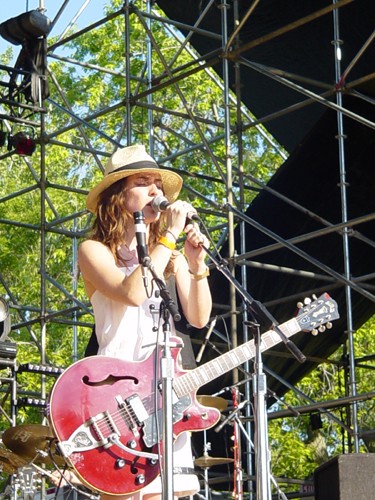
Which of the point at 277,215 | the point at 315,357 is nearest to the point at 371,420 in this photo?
the point at 315,357

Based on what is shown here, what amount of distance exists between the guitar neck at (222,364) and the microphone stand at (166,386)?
216 millimetres

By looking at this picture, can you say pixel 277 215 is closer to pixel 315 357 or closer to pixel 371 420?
pixel 315 357

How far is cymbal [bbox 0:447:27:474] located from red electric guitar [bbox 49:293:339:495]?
10.5 feet

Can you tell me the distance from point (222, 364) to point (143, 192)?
70cm

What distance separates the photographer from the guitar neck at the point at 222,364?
3.99 m

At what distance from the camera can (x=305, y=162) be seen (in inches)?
393

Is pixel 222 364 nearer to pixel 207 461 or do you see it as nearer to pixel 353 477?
pixel 353 477

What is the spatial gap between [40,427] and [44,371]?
879 mm

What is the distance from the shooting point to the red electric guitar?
3885mm

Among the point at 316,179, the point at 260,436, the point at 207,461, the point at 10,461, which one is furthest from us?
the point at 316,179

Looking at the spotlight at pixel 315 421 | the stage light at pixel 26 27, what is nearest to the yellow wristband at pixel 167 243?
the stage light at pixel 26 27

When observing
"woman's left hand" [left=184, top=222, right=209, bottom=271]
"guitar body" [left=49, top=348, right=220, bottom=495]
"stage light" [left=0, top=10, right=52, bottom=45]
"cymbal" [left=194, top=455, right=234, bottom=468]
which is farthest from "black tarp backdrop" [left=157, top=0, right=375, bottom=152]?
"guitar body" [left=49, top=348, right=220, bottom=495]

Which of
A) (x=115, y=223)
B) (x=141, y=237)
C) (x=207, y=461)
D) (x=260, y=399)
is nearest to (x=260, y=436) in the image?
(x=260, y=399)

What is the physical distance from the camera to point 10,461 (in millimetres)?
7215
